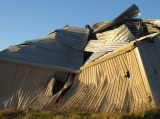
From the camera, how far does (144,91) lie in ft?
60.5

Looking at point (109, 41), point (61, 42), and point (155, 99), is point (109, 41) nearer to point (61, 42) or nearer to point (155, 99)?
point (61, 42)

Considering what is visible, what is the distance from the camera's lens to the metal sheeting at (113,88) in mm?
18484

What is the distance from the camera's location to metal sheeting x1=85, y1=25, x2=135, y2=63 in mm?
22297

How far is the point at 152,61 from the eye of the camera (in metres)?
19.2

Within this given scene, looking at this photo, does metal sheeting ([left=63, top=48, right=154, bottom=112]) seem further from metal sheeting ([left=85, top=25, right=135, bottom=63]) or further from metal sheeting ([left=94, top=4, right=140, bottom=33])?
metal sheeting ([left=94, top=4, right=140, bottom=33])

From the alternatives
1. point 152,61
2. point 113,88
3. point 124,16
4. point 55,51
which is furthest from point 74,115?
point 124,16

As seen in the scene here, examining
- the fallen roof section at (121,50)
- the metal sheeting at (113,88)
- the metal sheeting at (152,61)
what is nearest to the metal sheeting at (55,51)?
the fallen roof section at (121,50)

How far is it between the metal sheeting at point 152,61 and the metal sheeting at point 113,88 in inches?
9.2

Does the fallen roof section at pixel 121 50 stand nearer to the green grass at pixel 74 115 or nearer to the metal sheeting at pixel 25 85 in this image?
the metal sheeting at pixel 25 85

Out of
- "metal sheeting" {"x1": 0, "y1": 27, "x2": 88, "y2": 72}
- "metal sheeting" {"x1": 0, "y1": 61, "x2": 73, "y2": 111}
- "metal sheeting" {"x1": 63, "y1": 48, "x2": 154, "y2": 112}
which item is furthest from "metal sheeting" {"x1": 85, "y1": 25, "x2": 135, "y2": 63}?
"metal sheeting" {"x1": 0, "y1": 61, "x2": 73, "y2": 111}

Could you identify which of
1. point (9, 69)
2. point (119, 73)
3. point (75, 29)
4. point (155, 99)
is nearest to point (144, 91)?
point (155, 99)

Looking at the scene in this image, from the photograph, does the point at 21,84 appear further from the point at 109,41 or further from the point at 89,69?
the point at 109,41

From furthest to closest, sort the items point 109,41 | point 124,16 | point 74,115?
point 124,16 < point 109,41 < point 74,115

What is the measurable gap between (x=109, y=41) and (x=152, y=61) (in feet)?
15.2
